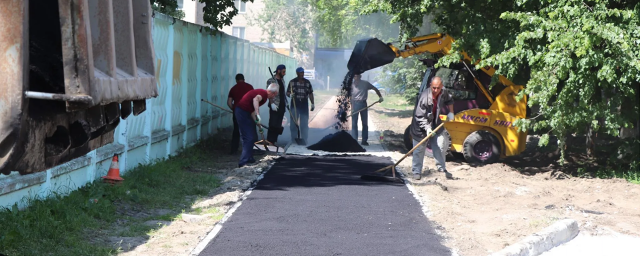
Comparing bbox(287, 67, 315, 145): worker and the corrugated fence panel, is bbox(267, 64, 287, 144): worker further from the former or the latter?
the corrugated fence panel

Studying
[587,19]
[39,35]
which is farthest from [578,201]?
[39,35]

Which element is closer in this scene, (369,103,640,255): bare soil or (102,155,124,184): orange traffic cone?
(369,103,640,255): bare soil

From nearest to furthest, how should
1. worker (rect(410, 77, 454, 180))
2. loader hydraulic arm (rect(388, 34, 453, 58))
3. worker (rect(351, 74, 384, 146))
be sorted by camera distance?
worker (rect(410, 77, 454, 180)) → loader hydraulic arm (rect(388, 34, 453, 58)) → worker (rect(351, 74, 384, 146))

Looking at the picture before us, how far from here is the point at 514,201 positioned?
1103 cm

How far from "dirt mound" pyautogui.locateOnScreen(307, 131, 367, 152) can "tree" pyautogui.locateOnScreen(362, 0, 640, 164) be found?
3.56 m

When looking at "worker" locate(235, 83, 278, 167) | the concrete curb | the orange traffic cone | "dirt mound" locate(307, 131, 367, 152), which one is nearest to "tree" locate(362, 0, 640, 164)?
"worker" locate(235, 83, 278, 167)

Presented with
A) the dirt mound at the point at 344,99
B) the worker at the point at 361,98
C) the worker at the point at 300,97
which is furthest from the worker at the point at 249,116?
the worker at the point at 361,98

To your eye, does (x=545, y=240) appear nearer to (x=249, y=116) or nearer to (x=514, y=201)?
(x=514, y=201)

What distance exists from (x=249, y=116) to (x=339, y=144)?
363 cm

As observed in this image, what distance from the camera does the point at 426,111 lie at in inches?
519

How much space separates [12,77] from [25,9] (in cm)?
28

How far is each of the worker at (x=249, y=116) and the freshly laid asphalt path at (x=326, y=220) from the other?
0.84 m

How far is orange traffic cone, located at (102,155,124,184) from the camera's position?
34.3 feet

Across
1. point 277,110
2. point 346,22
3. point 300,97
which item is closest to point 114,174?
point 277,110
